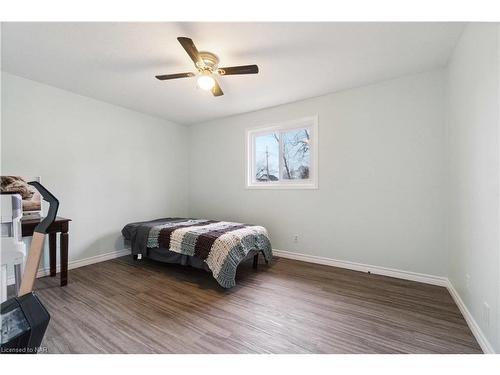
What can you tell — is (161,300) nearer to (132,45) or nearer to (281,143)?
(132,45)

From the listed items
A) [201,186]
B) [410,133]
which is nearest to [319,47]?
[410,133]

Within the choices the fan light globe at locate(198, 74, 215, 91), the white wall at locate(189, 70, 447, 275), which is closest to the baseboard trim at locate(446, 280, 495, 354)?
the white wall at locate(189, 70, 447, 275)

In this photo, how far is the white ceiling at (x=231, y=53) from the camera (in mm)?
1831

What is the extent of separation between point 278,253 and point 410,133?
2383 mm

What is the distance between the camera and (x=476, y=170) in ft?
5.44

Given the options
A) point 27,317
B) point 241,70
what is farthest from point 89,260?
point 241,70

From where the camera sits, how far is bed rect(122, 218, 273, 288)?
7.84 ft

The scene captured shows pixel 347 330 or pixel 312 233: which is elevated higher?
pixel 312 233

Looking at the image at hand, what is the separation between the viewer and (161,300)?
2.17 m

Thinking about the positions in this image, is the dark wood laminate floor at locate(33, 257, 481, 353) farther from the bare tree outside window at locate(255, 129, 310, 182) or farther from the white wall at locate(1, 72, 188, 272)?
the bare tree outside window at locate(255, 129, 310, 182)

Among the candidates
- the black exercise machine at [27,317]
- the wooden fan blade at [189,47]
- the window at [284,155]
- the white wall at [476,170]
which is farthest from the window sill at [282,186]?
the black exercise machine at [27,317]

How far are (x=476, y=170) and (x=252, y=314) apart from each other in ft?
6.79

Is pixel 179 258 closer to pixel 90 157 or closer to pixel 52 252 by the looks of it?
pixel 52 252
